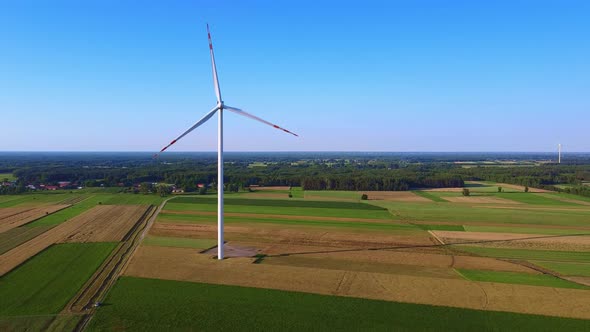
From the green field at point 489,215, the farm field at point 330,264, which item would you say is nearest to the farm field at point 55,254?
the farm field at point 330,264

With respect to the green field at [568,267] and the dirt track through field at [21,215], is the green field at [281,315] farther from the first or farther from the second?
the dirt track through field at [21,215]

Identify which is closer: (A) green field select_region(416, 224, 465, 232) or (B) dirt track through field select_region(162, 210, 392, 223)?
(A) green field select_region(416, 224, 465, 232)

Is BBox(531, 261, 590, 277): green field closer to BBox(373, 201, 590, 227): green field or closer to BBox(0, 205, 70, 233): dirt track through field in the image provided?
BBox(373, 201, 590, 227): green field

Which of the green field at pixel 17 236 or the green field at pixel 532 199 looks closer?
the green field at pixel 17 236

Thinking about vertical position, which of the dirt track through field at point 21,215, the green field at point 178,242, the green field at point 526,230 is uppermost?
the green field at point 526,230

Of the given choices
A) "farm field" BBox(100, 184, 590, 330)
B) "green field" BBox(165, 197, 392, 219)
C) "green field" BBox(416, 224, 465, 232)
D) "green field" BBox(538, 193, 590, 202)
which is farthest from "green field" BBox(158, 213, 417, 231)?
"green field" BBox(538, 193, 590, 202)

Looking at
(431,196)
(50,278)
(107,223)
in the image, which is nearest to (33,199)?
(107,223)
